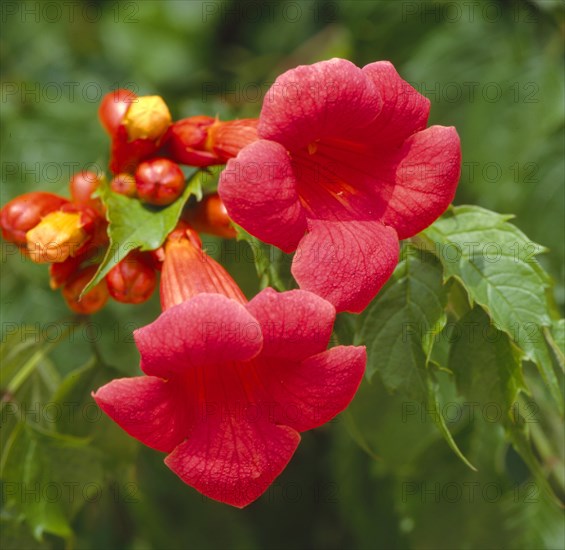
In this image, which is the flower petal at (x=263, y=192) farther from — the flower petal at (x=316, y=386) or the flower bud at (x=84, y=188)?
the flower bud at (x=84, y=188)

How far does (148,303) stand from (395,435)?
1.11 metres

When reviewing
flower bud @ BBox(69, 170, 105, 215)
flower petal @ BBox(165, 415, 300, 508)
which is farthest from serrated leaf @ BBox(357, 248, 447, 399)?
flower bud @ BBox(69, 170, 105, 215)

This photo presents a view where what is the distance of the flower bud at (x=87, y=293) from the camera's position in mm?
2461

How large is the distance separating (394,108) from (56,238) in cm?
96

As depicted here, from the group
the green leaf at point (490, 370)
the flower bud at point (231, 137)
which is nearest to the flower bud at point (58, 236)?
the flower bud at point (231, 137)

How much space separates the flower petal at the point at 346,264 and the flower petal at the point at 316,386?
0.39 feet

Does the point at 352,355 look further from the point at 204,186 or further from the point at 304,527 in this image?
the point at 304,527

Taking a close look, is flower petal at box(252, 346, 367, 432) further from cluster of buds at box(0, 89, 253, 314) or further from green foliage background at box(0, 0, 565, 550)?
green foliage background at box(0, 0, 565, 550)

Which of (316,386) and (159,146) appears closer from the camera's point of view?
(316,386)

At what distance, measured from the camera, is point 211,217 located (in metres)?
2.44

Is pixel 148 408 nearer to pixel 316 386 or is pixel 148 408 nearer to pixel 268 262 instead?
pixel 316 386

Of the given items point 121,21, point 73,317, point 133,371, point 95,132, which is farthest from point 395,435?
point 121,21

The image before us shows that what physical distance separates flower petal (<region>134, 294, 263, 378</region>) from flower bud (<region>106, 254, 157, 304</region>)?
45cm

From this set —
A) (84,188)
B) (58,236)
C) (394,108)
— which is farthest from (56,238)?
(394,108)
